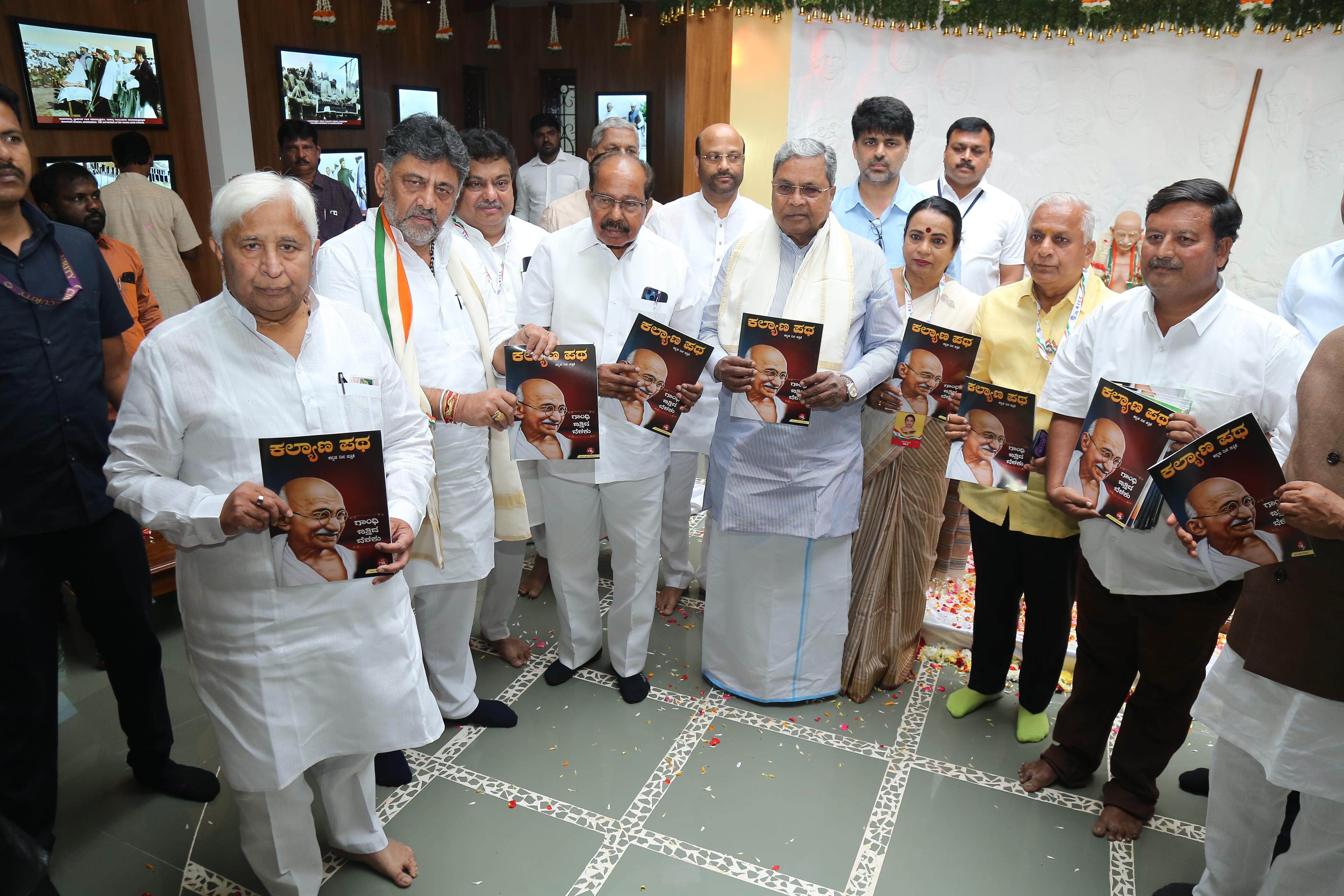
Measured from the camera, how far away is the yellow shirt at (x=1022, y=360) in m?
2.79

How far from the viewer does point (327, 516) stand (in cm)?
185

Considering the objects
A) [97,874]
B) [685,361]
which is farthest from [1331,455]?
[97,874]

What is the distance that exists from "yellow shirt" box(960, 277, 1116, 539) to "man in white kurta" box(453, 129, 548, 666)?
1799 millimetres

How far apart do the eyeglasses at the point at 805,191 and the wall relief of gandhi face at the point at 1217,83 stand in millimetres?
4274

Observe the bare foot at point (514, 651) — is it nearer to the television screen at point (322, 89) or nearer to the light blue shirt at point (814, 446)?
the light blue shirt at point (814, 446)

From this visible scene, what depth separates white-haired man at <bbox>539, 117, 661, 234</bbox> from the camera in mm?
4200

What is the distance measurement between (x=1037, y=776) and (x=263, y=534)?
2556 millimetres

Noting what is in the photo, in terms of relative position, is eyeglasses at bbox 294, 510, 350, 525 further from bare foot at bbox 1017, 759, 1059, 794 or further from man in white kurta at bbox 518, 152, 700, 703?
bare foot at bbox 1017, 759, 1059, 794

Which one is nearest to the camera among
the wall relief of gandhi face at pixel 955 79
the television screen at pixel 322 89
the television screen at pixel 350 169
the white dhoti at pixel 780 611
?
the white dhoti at pixel 780 611

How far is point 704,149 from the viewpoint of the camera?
416cm

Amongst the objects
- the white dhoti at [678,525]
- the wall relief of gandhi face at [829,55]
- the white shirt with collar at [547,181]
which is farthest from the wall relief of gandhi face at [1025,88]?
the white dhoti at [678,525]

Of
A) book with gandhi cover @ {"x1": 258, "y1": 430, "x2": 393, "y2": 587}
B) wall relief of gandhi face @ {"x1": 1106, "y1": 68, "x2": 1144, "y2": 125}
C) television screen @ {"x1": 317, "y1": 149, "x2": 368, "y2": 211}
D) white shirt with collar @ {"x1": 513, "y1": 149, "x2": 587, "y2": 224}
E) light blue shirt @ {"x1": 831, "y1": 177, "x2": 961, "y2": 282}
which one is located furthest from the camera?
television screen @ {"x1": 317, "y1": 149, "x2": 368, "y2": 211}

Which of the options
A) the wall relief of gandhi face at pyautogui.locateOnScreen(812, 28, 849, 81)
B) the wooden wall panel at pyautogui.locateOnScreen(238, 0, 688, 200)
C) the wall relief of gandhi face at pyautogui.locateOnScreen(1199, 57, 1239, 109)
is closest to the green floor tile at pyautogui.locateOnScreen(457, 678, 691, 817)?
the wall relief of gandhi face at pyautogui.locateOnScreen(812, 28, 849, 81)

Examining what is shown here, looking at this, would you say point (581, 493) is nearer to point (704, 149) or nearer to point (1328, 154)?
point (704, 149)
